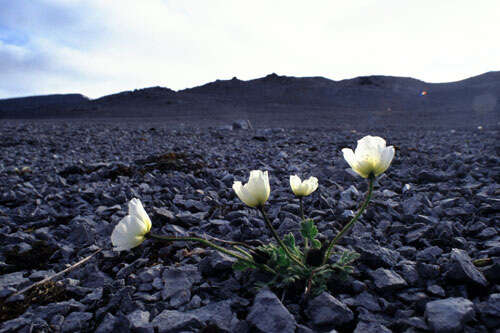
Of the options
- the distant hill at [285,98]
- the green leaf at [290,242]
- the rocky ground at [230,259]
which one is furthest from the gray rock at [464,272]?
the distant hill at [285,98]

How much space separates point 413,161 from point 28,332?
5281 mm

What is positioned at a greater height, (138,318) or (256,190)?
(256,190)

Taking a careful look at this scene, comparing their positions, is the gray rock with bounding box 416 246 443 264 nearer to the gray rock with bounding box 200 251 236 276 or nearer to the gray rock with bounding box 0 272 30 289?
the gray rock with bounding box 200 251 236 276

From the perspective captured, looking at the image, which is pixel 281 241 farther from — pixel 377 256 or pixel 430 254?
pixel 430 254

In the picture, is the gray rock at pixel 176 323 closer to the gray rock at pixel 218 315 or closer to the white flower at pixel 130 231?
the gray rock at pixel 218 315

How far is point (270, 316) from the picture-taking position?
1454mm

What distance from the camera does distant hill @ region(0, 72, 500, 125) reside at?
22.3 m

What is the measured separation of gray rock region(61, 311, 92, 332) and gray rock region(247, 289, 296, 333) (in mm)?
807

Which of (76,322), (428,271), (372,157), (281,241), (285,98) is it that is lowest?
(76,322)

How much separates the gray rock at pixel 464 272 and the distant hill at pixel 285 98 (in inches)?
776

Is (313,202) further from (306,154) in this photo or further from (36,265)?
(306,154)

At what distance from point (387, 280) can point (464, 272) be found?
0.37 m

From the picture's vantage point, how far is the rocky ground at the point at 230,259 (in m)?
1.50

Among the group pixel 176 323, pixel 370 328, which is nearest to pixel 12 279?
pixel 176 323
